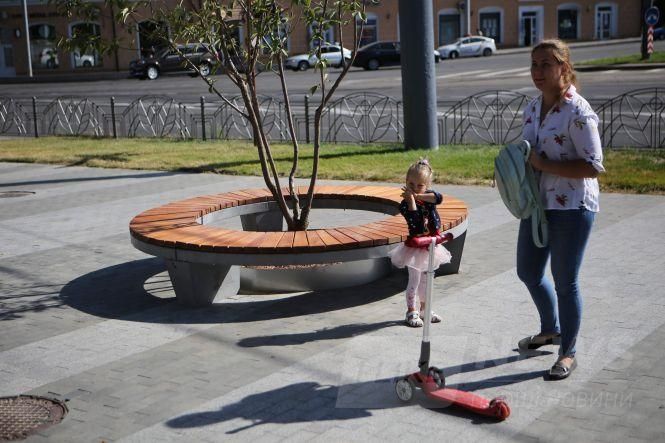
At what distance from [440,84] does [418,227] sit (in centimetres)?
2737

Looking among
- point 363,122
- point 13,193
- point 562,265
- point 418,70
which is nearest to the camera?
point 562,265

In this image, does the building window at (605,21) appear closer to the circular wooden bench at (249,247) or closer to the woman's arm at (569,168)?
the circular wooden bench at (249,247)

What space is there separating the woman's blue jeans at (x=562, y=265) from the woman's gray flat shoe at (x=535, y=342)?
12 centimetres

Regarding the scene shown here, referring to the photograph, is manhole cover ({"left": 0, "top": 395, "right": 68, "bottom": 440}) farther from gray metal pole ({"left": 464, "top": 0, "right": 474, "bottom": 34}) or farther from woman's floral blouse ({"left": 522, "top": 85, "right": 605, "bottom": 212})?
gray metal pole ({"left": 464, "top": 0, "right": 474, "bottom": 34})

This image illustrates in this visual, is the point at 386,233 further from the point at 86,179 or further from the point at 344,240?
the point at 86,179

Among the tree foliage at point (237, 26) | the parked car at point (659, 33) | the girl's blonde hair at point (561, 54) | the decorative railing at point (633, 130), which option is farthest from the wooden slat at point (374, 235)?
the parked car at point (659, 33)

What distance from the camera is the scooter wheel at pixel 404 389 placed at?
4.78 meters

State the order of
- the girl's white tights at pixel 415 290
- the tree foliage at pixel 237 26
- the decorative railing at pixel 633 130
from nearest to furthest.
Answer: the girl's white tights at pixel 415 290
the tree foliage at pixel 237 26
the decorative railing at pixel 633 130

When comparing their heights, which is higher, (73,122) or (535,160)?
(535,160)

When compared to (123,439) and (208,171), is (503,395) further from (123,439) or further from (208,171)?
(208,171)

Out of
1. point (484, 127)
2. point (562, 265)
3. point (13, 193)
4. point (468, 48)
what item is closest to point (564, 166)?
point (562, 265)

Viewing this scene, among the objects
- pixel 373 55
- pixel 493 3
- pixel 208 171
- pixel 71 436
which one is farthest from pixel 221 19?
pixel 493 3

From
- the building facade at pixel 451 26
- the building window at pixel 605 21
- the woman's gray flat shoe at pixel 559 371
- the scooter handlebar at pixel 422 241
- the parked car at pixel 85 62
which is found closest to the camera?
the woman's gray flat shoe at pixel 559 371

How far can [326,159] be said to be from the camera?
47.8 feet
